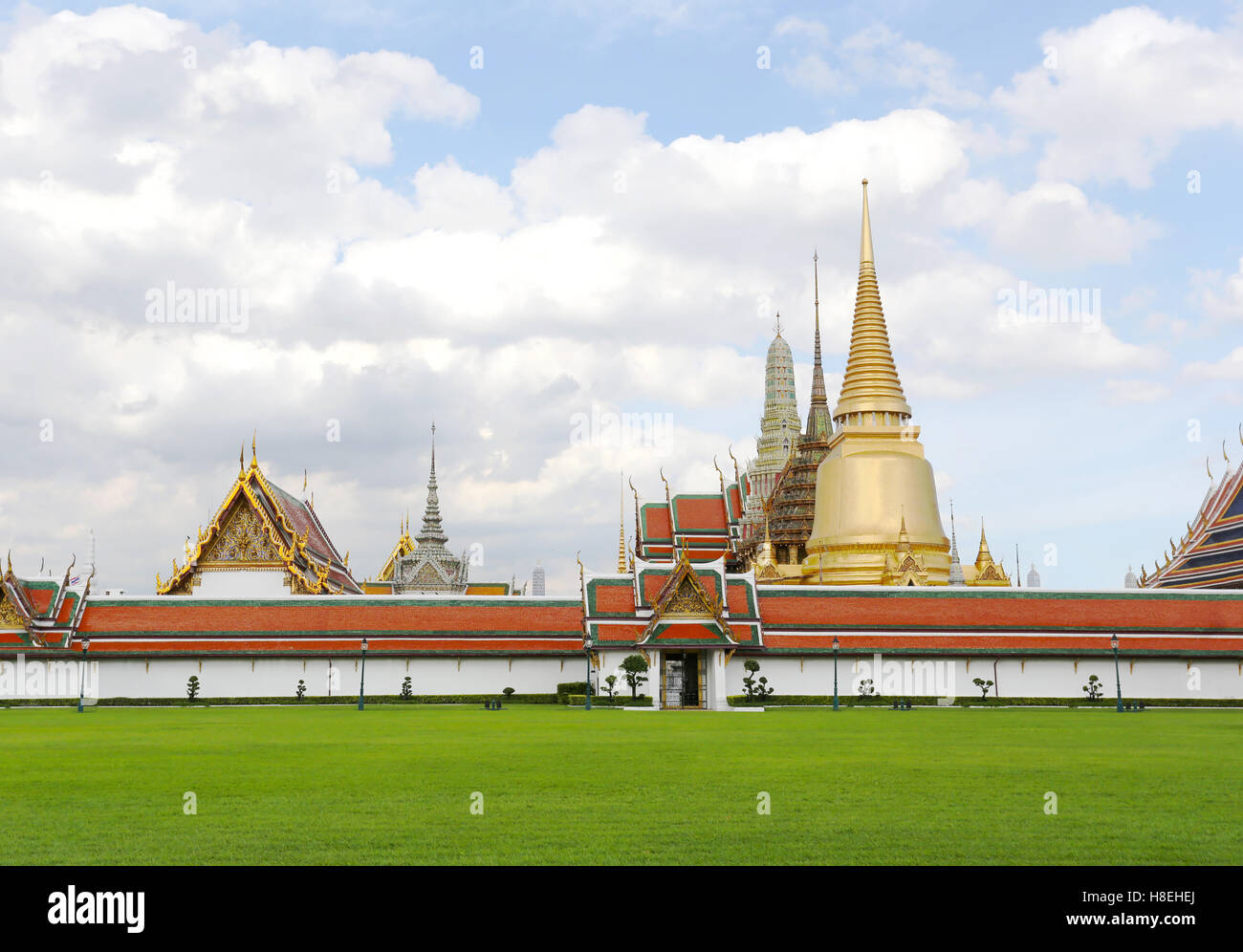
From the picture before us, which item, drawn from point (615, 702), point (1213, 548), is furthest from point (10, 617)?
point (1213, 548)

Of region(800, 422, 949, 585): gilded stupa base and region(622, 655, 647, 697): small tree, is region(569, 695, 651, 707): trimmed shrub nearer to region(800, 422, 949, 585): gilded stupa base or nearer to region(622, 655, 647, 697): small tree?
region(622, 655, 647, 697): small tree

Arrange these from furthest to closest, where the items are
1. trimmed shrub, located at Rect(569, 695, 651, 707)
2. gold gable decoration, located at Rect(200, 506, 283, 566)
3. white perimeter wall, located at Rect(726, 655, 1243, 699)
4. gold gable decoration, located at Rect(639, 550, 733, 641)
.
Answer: gold gable decoration, located at Rect(200, 506, 283, 566), white perimeter wall, located at Rect(726, 655, 1243, 699), gold gable decoration, located at Rect(639, 550, 733, 641), trimmed shrub, located at Rect(569, 695, 651, 707)

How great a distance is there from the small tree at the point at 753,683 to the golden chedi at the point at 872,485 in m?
13.2

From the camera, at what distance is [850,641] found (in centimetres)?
4328

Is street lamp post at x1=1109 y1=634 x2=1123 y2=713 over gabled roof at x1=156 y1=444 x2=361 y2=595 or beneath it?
beneath

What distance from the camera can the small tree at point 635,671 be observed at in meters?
39.6

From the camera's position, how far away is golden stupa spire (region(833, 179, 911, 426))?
59000mm

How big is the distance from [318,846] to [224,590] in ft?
151

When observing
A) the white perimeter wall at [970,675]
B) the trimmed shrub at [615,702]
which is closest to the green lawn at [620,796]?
the trimmed shrub at [615,702]

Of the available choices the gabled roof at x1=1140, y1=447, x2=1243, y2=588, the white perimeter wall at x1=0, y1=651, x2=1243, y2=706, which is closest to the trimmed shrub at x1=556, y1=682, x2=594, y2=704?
the white perimeter wall at x1=0, y1=651, x2=1243, y2=706

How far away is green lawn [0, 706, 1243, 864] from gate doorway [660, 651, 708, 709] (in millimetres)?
16448

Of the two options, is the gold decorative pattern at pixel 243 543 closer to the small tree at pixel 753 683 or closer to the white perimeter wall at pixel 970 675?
the small tree at pixel 753 683
